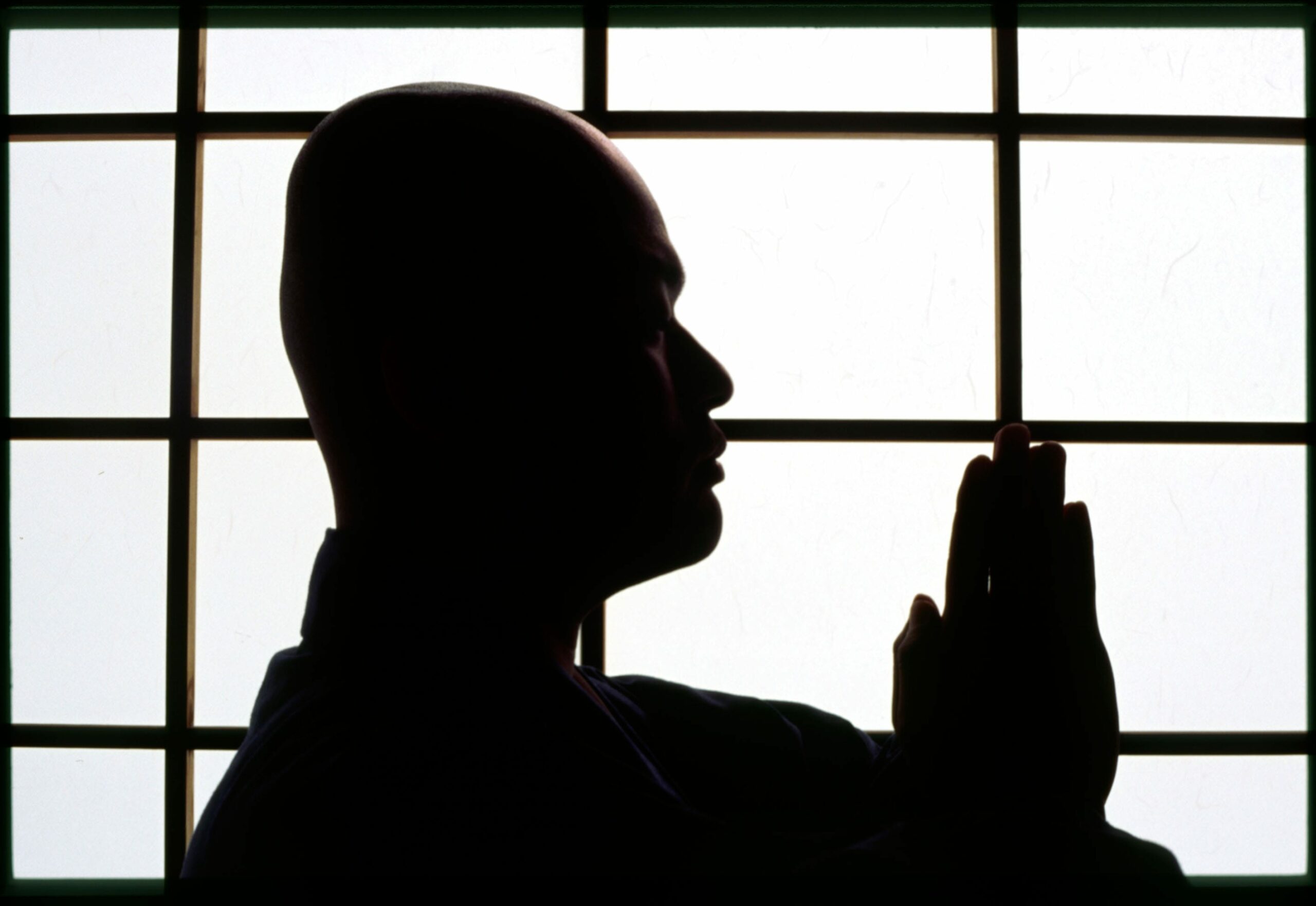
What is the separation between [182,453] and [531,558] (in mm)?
549

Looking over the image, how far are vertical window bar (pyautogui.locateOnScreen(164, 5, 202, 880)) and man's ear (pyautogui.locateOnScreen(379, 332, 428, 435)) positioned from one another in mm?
502

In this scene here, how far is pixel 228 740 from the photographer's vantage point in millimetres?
742

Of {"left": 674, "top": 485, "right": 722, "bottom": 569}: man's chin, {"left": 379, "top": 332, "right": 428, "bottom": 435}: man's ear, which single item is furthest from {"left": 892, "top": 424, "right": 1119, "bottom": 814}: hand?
{"left": 379, "top": 332, "right": 428, "bottom": 435}: man's ear

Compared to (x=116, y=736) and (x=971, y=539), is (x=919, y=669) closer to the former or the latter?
(x=971, y=539)

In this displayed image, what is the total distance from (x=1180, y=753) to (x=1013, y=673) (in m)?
0.54

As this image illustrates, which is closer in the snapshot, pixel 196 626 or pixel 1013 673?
pixel 1013 673

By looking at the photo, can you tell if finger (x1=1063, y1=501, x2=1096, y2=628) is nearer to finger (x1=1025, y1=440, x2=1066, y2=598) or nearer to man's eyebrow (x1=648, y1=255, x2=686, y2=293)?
finger (x1=1025, y1=440, x2=1066, y2=598)

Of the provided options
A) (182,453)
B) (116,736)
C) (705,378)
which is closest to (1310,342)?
(705,378)

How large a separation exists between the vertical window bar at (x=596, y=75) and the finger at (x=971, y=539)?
0.39 m

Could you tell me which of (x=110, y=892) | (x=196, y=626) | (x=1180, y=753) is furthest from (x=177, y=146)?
(x=1180, y=753)

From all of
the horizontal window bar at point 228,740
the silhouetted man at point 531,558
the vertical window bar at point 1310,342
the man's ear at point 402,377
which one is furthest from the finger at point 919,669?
the vertical window bar at point 1310,342

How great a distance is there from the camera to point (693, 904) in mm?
315

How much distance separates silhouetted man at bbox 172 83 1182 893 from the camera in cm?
32

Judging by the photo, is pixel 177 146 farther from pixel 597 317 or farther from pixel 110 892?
pixel 110 892
